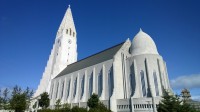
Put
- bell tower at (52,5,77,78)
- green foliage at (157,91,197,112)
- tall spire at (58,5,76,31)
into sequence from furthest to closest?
tall spire at (58,5,76,31) < bell tower at (52,5,77,78) < green foliage at (157,91,197,112)

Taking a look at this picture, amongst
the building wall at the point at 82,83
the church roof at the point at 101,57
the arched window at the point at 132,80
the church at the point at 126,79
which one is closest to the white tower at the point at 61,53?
the building wall at the point at 82,83

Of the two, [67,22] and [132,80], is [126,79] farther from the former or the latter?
[67,22]

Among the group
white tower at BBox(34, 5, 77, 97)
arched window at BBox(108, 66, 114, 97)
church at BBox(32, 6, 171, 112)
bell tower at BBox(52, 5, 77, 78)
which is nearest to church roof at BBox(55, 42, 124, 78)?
church at BBox(32, 6, 171, 112)

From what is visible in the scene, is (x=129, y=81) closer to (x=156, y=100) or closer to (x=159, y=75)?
(x=159, y=75)

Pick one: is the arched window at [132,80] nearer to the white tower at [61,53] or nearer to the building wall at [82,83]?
the building wall at [82,83]

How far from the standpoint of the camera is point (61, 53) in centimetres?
6438

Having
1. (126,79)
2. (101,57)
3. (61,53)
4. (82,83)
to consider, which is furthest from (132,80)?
(61,53)

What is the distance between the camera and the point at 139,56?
1393 inches

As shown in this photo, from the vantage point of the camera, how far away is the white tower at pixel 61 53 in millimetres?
62653

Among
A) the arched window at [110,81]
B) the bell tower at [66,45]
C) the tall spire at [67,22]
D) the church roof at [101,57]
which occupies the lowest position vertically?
the arched window at [110,81]

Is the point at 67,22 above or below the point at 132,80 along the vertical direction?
above

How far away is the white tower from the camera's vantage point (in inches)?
2467

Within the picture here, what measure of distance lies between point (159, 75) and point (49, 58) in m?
50.3

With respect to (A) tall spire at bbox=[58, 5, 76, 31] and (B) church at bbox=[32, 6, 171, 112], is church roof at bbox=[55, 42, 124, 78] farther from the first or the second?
(A) tall spire at bbox=[58, 5, 76, 31]
